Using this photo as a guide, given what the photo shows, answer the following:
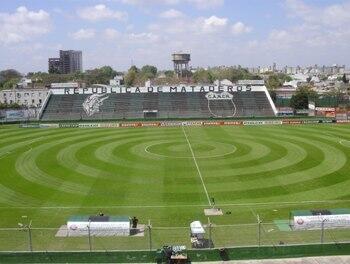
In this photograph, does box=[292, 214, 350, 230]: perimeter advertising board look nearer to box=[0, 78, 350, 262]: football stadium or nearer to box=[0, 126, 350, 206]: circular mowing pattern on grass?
box=[0, 78, 350, 262]: football stadium

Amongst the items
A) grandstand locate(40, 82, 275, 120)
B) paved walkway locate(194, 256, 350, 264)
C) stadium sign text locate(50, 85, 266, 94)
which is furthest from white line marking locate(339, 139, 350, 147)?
stadium sign text locate(50, 85, 266, 94)

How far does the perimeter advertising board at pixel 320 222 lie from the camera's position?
2683 cm

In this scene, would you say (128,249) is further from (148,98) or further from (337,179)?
(148,98)

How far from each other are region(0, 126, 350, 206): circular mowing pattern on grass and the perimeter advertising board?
7.27 metres

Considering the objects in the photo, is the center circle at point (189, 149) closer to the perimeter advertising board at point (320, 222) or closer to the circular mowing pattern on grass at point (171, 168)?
the circular mowing pattern on grass at point (171, 168)

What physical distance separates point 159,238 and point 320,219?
9479 mm

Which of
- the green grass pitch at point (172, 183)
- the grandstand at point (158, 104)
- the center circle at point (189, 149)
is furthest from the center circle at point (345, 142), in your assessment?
the grandstand at point (158, 104)

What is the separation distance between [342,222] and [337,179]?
45.3 ft

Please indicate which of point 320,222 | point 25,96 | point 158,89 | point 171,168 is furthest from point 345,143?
point 25,96

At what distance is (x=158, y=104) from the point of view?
104 metres

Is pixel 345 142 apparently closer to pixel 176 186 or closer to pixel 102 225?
pixel 176 186

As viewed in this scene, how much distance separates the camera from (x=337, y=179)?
39875 mm

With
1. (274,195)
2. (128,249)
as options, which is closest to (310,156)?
(274,195)

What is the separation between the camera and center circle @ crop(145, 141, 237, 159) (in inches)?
2041
